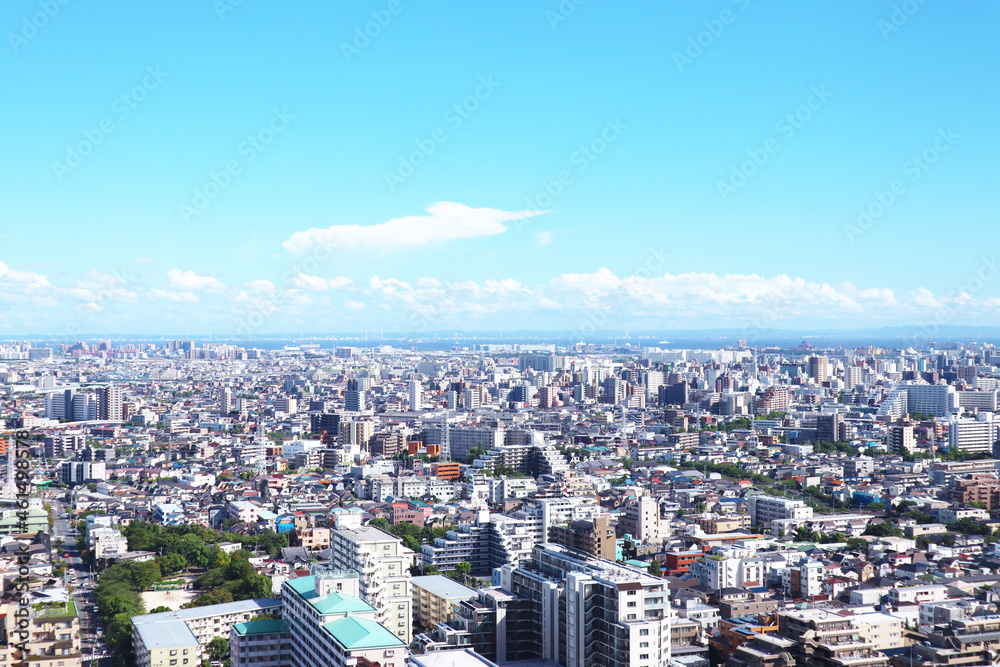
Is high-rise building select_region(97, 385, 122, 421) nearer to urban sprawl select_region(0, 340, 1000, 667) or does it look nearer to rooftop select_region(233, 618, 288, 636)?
urban sprawl select_region(0, 340, 1000, 667)

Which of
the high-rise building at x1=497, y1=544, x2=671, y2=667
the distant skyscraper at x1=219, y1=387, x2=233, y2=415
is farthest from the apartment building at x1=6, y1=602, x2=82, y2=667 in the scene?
the distant skyscraper at x1=219, y1=387, x2=233, y2=415

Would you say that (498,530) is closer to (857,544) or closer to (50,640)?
(857,544)

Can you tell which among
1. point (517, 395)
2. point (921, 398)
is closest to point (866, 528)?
point (921, 398)

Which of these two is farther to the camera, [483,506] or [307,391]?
[307,391]

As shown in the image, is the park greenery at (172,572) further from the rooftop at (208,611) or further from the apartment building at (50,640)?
the apartment building at (50,640)

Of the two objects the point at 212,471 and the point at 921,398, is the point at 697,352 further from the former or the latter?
the point at 212,471

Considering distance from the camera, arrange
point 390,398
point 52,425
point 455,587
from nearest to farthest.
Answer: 1. point 455,587
2. point 52,425
3. point 390,398
